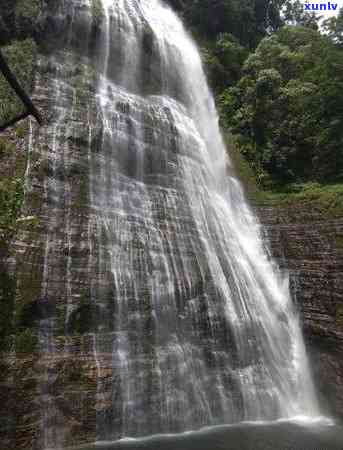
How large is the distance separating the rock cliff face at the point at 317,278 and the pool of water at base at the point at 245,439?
7.80 feet

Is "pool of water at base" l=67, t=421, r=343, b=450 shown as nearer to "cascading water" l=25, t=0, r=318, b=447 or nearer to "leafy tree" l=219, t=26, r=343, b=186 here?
"cascading water" l=25, t=0, r=318, b=447

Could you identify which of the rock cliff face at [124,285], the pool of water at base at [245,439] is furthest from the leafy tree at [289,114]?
the pool of water at base at [245,439]

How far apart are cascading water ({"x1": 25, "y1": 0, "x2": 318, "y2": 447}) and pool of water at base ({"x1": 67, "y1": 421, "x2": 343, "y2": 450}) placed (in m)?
0.38

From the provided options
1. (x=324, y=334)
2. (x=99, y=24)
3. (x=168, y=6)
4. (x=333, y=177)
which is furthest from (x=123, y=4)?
(x=324, y=334)

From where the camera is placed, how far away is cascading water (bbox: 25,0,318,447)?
902cm

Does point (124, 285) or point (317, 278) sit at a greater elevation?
point (317, 278)

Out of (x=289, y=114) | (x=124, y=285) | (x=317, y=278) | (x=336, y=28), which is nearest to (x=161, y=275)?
(x=124, y=285)

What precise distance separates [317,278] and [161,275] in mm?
5874

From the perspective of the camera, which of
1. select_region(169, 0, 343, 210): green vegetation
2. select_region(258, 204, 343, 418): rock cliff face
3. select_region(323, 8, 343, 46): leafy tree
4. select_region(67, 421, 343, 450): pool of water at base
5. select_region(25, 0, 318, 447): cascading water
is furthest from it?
select_region(323, 8, 343, 46): leafy tree

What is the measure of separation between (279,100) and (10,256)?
689 inches

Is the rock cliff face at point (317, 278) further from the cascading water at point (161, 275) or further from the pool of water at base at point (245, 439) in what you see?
the pool of water at base at point (245, 439)

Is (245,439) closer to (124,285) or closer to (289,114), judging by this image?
(124,285)

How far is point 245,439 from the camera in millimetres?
8156

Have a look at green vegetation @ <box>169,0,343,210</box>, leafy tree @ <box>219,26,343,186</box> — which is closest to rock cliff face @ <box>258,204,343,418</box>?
green vegetation @ <box>169,0,343,210</box>
